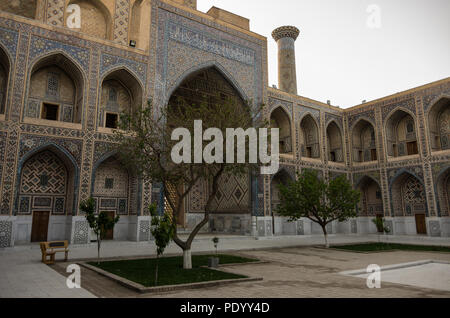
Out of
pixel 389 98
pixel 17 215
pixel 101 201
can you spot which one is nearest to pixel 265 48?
pixel 389 98

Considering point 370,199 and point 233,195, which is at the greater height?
point 233,195

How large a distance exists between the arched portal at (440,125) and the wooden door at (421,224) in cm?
400

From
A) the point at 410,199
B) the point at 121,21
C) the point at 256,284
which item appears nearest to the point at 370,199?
the point at 410,199

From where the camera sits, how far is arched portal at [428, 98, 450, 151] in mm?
18891

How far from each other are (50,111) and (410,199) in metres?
20.1

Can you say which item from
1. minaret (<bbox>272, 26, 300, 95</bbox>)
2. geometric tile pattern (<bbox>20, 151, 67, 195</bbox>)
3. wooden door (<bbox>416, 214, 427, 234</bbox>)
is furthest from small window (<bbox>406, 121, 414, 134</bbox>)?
geometric tile pattern (<bbox>20, 151, 67, 195</bbox>)

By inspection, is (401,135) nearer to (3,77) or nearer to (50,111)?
(50,111)

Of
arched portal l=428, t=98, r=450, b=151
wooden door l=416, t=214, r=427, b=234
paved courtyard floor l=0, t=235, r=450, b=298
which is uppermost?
arched portal l=428, t=98, r=450, b=151

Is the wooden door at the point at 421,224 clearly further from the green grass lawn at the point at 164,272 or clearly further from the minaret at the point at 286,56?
the green grass lawn at the point at 164,272

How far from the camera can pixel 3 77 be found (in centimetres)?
1300

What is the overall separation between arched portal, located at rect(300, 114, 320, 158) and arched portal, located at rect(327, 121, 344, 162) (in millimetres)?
1998

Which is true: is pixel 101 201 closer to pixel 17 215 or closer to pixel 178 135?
pixel 17 215

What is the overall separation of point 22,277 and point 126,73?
10.5 m

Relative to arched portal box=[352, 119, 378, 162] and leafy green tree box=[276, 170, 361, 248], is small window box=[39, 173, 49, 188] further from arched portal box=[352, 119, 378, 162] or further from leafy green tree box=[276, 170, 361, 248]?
arched portal box=[352, 119, 378, 162]
